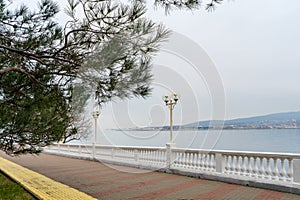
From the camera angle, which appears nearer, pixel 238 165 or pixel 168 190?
pixel 168 190

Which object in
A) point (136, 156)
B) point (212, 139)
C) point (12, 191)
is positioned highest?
point (212, 139)

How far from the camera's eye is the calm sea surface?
17.4ft

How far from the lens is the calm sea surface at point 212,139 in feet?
17.4

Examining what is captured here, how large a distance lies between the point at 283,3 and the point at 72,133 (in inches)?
153

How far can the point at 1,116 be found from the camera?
4977 mm

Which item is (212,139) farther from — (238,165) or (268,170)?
(238,165)

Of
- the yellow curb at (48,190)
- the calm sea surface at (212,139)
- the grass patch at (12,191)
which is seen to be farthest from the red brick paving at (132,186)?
the grass patch at (12,191)

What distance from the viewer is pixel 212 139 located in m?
7.11

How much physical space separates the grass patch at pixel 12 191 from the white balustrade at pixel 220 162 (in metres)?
1.52

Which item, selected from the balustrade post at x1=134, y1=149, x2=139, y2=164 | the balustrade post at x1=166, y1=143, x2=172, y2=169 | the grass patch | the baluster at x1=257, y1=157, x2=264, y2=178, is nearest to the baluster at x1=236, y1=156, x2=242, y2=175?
the baluster at x1=257, y1=157, x2=264, y2=178

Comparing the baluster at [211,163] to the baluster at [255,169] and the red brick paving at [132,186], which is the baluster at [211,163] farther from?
the baluster at [255,169]

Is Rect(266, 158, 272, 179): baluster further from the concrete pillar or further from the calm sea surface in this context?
the calm sea surface

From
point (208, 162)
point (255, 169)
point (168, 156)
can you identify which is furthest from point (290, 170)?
point (168, 156)

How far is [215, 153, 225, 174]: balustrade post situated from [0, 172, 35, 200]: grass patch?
4.69 metres
